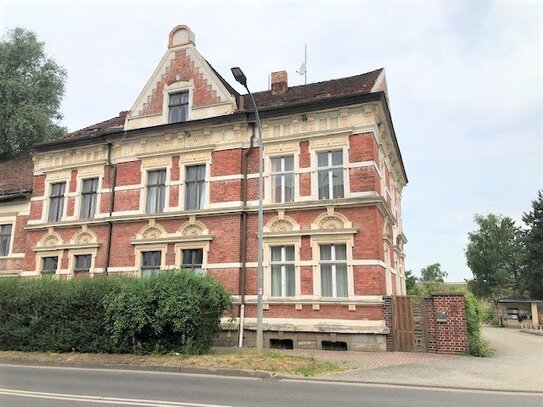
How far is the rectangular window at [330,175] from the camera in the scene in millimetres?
17859

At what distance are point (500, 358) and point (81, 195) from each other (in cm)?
1998

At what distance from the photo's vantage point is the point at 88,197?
22.4 meters

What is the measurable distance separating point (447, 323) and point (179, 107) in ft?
49.6

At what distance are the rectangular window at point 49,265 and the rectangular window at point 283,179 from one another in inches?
474

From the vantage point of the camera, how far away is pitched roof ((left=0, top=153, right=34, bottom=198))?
25469 mm

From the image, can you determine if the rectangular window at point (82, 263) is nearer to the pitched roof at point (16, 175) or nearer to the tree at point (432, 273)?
the pitched roof at point (16, 175)

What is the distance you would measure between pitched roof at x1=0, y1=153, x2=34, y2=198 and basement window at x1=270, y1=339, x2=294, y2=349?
16947 millimetres

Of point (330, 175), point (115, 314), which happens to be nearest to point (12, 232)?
point (115, 314)

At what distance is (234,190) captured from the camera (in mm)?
19234

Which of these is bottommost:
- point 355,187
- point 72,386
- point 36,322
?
point 72,386

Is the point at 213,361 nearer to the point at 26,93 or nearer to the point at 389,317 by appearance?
the point at 389,317

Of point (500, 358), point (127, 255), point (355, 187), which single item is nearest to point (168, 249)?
point (127, 255)

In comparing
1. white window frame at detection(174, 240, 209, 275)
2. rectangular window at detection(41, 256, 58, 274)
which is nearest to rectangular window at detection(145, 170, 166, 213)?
white window frame at detection(174, 240, 209, 275)

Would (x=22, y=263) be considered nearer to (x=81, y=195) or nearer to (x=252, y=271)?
(x=81, y=195)
